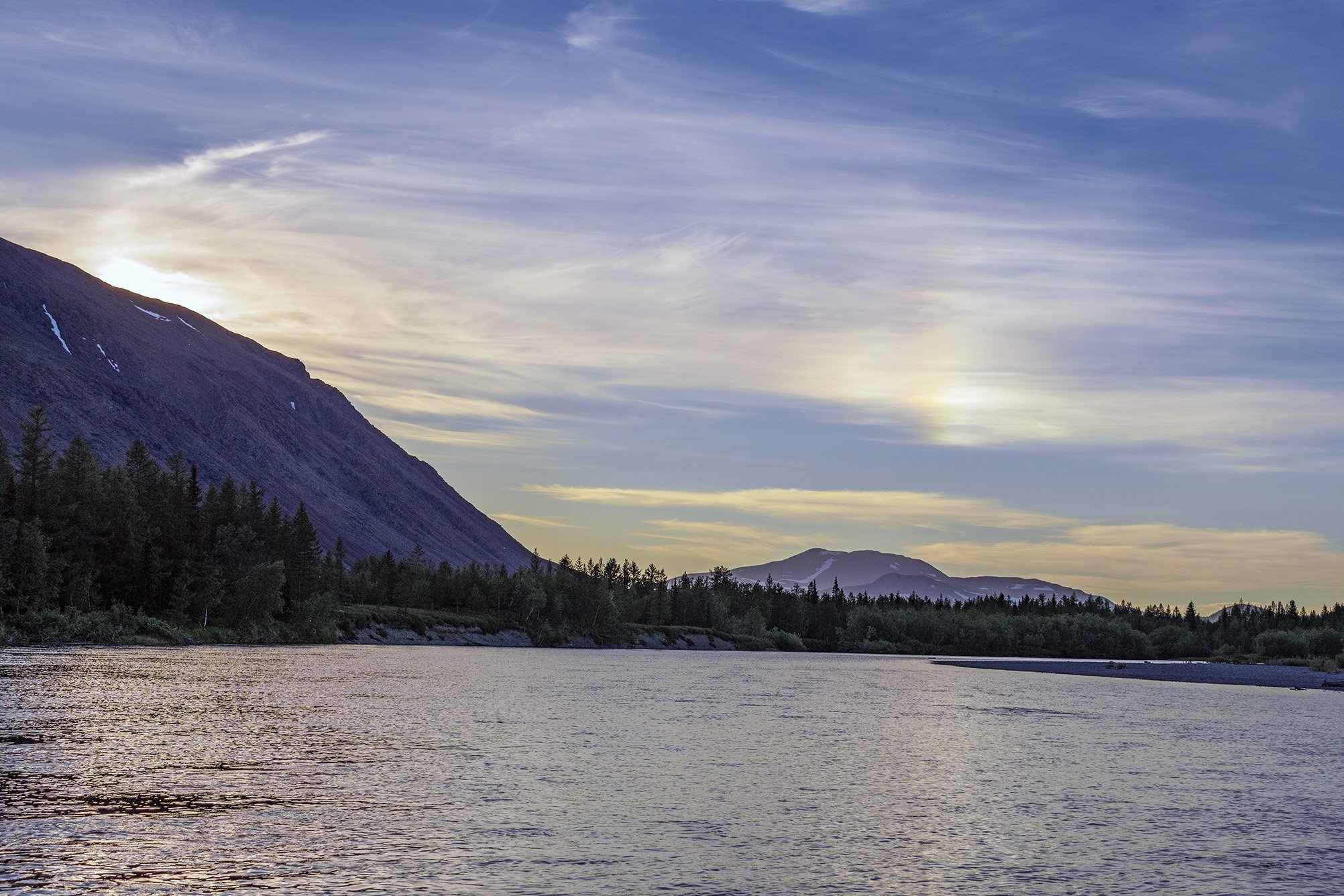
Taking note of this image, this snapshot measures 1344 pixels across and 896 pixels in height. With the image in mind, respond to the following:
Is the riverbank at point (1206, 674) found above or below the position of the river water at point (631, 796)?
below

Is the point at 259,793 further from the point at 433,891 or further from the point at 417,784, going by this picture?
the point at 433,891

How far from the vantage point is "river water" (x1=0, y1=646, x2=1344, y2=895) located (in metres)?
26.2

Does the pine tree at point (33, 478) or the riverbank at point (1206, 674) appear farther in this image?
the pine tree at point (33, 478)

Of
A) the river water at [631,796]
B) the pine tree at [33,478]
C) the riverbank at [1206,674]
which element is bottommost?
the riverbank at [1206,674]

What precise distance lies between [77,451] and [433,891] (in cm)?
16038

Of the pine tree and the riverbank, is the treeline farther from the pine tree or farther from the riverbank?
the riverbank

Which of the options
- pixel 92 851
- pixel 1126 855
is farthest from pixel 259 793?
pixel 1126 855

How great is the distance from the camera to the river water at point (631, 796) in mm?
26219

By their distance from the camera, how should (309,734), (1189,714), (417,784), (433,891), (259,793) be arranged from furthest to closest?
(1189,714) → (309,734) → (417,784) → (259,793) → (433,891)

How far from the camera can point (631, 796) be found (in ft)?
121

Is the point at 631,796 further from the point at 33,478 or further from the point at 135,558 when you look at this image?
the point at 33,478

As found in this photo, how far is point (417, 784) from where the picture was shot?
125 feet

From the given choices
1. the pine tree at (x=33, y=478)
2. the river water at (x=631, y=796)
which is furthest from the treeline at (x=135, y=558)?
the river water at (x=631, y=796)

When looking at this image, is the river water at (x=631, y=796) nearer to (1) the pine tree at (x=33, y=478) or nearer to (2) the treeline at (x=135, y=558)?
(2) the treeline at (x=135, y=558)
